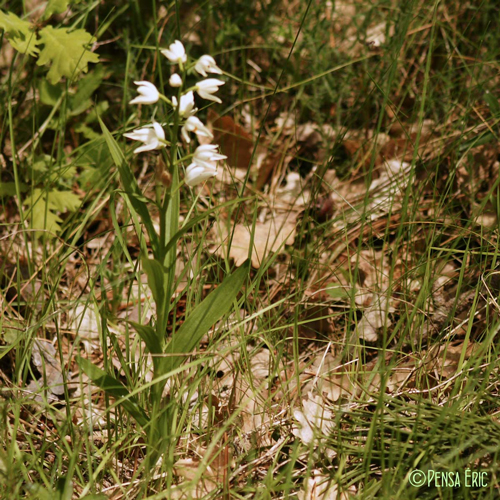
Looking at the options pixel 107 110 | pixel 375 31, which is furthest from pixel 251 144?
pixel 375 31

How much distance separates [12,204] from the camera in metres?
2.88

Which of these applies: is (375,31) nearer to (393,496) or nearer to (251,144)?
(251,144)

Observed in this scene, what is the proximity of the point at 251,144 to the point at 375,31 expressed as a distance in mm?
1120

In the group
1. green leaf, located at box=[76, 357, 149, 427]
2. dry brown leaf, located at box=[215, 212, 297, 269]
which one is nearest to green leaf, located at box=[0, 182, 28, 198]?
dry brown leaf, located at box=[215, 212, 297, 269]

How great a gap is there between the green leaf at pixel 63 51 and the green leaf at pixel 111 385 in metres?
1.33

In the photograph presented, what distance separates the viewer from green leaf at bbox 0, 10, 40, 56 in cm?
219

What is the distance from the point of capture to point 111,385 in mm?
1575

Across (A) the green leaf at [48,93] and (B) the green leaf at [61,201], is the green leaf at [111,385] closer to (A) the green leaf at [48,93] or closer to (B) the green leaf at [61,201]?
(B) the green leaf at [61,201]

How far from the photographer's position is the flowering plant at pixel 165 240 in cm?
144

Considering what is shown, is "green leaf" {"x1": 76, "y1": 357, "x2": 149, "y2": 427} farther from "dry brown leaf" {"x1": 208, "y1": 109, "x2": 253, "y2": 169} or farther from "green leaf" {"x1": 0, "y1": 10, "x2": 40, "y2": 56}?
"dry brown leaf" {"x1": 208, "y1": 109, "x2": 253, "y2": 169}

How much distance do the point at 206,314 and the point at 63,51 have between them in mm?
1360

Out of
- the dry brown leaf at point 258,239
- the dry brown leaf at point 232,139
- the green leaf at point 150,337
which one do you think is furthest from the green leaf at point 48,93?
the green leaf at point 150,337

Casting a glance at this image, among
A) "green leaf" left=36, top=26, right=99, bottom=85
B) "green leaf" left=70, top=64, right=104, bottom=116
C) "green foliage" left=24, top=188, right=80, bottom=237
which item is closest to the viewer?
"green leaf" left=36, top=26, right=99, bottom=85

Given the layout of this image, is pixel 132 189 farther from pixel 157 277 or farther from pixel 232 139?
pixel 232 139
